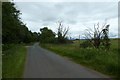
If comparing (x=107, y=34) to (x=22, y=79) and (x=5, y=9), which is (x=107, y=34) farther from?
(x=22, y=79)

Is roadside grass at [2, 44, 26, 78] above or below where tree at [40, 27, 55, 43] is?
below

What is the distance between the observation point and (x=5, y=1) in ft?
98.3

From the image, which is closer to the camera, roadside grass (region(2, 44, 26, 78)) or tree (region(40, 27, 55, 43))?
roadside grass (region(2, 44, 26, 78))

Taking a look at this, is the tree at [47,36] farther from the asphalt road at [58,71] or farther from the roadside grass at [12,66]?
the asphalt road at [58,71]

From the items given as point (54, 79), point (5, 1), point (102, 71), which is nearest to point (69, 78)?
point (54, 79)

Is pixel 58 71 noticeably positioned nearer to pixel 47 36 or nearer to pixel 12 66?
pixel 12 66

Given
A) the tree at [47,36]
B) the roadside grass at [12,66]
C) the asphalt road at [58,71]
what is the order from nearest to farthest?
the asphalt road at [58,71] < the roadside grass at [12,66] < the tree at [47,36]

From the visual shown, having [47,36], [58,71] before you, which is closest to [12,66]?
[58,71]

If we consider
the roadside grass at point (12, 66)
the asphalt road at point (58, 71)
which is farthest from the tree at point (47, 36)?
the asphalt road at point (58, 71)

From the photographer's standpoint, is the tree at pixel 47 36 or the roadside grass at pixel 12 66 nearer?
the roadside grass at pixel 12 66

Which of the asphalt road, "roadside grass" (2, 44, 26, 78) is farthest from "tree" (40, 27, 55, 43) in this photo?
the asphalt road

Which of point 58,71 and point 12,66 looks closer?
point 58,71

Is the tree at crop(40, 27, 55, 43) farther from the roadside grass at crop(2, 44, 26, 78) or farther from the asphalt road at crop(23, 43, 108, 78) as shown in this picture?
the asphalt road at crop(23, 43, 108, 78)

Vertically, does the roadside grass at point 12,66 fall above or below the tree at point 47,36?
below
